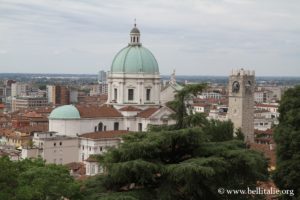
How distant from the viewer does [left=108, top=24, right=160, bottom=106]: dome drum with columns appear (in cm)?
5456

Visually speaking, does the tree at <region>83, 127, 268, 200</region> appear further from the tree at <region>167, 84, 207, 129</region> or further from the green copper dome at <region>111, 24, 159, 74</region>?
the green copper dome at <region>111, 24, 159, 74</region>

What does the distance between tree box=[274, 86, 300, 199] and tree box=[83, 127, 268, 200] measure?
6.47 metres

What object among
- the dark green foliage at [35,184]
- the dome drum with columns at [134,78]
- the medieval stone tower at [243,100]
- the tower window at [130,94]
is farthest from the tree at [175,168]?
the medieval stone tower at [243,100]

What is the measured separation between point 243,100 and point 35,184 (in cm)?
4094

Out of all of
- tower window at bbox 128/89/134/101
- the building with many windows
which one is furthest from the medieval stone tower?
tower window at bbox 128/89/134/101

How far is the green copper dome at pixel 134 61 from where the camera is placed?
5472 cm

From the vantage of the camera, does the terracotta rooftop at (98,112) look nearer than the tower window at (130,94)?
Yes

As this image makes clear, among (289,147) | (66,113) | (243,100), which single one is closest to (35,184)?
(289,147)

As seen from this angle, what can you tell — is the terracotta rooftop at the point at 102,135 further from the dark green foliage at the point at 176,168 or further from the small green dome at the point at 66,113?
the dark green foliage at the point at 176,168

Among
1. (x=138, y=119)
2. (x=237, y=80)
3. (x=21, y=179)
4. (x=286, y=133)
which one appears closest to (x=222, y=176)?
(x=21, y=179)

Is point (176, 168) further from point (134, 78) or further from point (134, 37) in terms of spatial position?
point (134, 37)

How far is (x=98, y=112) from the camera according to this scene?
51844mm

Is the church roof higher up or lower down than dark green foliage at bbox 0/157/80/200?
lower down

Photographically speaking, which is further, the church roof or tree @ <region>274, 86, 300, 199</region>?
the church roof
